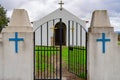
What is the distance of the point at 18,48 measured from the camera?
921 cm

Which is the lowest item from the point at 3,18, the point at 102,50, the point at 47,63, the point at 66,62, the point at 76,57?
the point at 66,62

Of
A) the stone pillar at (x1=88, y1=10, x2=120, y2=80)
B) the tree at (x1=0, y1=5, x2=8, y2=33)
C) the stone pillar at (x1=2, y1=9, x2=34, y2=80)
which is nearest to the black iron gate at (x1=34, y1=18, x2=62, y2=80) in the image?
the stone pillar at (x1=2, y1=9, x2=34, y2=80)

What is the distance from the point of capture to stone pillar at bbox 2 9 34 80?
9.15m

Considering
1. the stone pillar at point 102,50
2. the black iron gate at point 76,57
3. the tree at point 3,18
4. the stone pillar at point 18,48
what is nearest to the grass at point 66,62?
the black iron gate at point 76,57

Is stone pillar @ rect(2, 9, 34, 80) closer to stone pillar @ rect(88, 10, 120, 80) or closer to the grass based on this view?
the grass

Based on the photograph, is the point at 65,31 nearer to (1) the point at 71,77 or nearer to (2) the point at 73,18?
(2) the point at 73,18

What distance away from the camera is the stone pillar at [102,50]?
9.39 meters

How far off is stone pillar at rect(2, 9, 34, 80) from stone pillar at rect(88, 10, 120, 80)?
214 centimetres

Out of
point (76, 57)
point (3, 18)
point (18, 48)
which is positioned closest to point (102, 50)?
point (76, 57)

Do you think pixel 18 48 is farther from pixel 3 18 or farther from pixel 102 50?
pixel 3 18

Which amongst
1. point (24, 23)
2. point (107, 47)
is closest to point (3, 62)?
point (24, 23)

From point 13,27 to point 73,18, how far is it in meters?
19.5

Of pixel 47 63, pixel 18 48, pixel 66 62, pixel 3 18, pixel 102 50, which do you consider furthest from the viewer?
pixel 3 18

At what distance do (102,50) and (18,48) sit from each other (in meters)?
2.95
